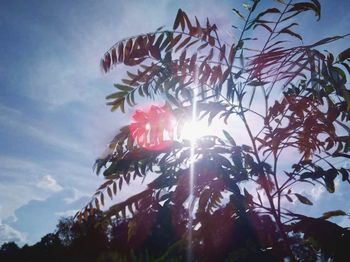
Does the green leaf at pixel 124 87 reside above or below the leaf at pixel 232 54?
above

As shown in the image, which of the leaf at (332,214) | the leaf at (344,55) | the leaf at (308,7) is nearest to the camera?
the leaf at (344,55)

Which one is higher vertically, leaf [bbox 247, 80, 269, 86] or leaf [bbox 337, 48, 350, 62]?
leaf [bbox 247, 80, 269, 86]

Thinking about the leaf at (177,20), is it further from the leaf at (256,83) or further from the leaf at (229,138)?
the leaf at (229,138)

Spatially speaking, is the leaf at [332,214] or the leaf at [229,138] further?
the leaf at [332,214]

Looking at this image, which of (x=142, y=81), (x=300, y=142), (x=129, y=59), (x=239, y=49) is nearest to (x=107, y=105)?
(x=142, y=81)

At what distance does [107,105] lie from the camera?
3.84 m

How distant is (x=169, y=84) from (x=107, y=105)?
0.81 meters

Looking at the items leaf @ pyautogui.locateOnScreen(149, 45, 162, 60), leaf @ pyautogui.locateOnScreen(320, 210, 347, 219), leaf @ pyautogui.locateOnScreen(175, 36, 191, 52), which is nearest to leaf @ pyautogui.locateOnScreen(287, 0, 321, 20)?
leaf @ pyautogui.locateOnScreen(175, 36, 191, 52)

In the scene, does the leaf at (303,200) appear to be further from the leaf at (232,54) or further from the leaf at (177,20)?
the leaf at (177,20)

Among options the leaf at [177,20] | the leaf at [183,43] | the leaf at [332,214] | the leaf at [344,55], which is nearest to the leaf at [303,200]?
the leaf at [332,214]

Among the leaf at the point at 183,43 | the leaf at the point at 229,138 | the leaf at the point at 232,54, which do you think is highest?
the leaf at the point at 183,43

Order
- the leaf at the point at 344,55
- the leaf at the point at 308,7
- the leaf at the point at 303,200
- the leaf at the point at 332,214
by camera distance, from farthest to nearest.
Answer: the leaf at the point at 332,214 < the leaf at the point at 303,200 < the leaf at the point at 308,7 < the leaf at the point at 344,55

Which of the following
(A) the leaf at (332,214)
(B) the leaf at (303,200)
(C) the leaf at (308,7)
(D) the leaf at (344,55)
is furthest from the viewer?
(A) the leaf at (332,214)

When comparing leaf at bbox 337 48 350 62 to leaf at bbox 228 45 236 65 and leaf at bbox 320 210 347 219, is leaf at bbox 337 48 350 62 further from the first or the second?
leaf at bbox 320 210 347 219
